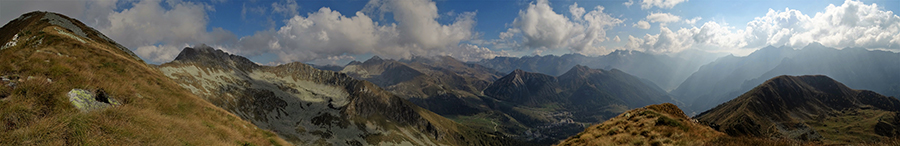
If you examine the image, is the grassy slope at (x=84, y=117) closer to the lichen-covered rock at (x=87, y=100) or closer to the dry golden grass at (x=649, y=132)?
the lichen-covered rock at (x=87, y=100)

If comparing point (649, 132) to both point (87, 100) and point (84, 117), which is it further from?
point (87, 100)

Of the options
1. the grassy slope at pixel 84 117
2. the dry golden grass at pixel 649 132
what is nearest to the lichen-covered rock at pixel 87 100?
the grassy slope at pixel 84 117

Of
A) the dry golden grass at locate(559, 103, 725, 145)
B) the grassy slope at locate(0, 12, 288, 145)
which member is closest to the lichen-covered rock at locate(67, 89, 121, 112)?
the grassy slope at locate(0, 12, 288, 145)

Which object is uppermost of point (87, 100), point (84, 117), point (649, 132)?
point (87, 100)

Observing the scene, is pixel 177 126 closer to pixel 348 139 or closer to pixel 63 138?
pixel 63 138

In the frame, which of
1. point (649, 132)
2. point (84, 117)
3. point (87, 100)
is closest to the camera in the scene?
point (84, 117)

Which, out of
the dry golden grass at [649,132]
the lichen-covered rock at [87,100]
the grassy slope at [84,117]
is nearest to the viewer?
the grassy slope at [84,117]

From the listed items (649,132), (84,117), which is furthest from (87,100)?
(649,132)

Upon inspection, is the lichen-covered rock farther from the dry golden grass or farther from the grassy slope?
the dry golden grass
